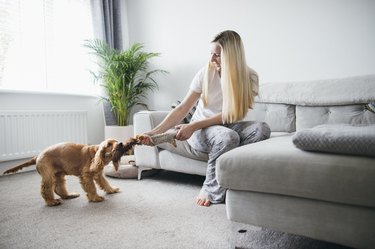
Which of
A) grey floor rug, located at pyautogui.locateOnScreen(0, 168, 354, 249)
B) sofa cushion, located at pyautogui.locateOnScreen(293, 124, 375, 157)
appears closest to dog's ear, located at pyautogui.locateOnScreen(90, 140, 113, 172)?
grey floor rug, located at pyautogui.locateOnScreen(0, 168, 354, 249)

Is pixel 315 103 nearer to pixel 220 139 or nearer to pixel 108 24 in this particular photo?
pixel 220 139

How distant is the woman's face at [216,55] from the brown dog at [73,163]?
0.69 m

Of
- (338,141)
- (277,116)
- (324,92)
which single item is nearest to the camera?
(338,141)

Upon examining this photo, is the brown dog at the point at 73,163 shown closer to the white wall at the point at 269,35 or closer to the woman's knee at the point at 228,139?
the woman's knee at the point at 228,139

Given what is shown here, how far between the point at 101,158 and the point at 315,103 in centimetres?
141

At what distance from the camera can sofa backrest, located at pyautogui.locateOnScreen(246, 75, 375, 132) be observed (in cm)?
177

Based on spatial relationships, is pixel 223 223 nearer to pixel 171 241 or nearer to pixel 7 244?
pixel 171 241

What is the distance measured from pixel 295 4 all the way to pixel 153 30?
168 cm

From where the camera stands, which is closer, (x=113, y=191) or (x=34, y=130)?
(x=113, y=191)

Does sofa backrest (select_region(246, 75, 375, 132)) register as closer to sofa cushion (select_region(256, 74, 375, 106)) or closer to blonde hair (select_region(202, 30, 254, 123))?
sofa cushion (select_region(256, 74, 375, 106))

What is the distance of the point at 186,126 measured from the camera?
157 cm

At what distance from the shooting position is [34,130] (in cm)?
262

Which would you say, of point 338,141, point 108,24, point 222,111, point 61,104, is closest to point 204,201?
point 222,111

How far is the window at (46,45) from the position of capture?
2.65 metres
